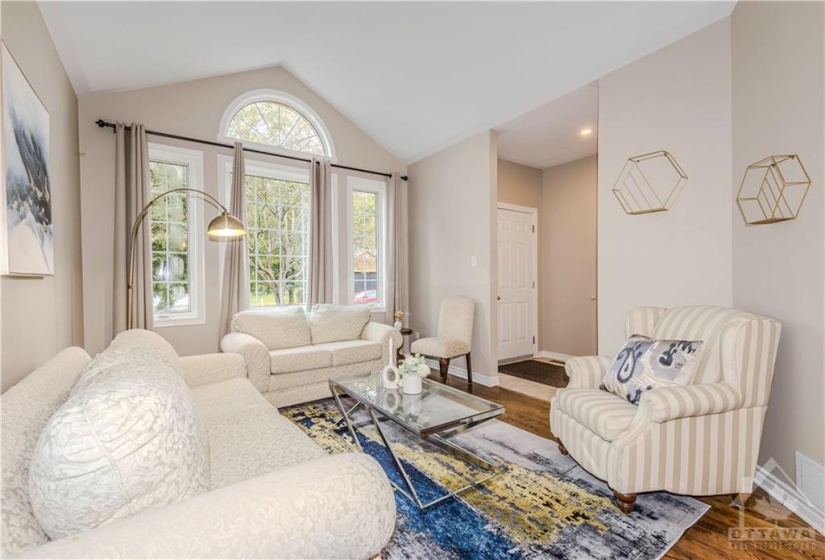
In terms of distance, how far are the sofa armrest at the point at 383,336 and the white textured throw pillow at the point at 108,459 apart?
296cm

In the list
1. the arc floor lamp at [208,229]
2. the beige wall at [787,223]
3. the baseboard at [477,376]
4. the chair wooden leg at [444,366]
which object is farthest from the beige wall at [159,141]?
the beige wall at [787,223]

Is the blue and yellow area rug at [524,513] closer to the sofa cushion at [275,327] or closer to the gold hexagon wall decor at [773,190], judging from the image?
the sofa cushion at [275,327]

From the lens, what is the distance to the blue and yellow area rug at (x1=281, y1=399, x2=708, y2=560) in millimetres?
1655

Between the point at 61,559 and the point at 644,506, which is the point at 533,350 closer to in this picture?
the point at 644,506

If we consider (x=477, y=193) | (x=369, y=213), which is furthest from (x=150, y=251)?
(x=477, y=193)

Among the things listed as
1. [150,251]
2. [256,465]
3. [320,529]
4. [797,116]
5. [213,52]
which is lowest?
[256,465]

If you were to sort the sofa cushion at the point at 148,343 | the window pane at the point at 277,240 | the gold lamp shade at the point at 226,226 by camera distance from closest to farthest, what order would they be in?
1. the sofa cushion at the point at 148,343
2. the gold lamp shade at the point at 226,226
3. the window pane at the point at 277,240

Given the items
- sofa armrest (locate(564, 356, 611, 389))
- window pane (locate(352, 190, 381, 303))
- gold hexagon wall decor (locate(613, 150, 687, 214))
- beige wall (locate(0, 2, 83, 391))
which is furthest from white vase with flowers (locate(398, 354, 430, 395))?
window pane (locate(352, 190, 381, 303))

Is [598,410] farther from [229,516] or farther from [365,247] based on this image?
[365,247]

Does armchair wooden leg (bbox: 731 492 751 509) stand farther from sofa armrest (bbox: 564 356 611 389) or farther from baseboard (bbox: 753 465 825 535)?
sofa armrest (bbox: 564 356 611 389)

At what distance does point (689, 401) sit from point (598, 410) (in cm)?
41

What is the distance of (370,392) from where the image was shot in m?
2.51

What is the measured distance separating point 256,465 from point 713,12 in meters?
3.71

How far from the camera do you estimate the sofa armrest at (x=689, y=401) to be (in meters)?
1.78
